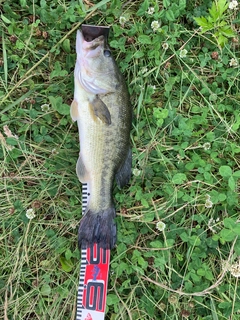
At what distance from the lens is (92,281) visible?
2.50 meters

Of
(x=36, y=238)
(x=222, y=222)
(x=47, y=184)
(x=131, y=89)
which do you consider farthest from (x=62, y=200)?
(x=222, y=222)

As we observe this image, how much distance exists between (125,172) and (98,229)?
0.45 metres

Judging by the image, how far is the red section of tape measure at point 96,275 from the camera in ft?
8.13

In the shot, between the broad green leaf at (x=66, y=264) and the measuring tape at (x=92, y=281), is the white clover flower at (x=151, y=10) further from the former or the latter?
the broad green leaf at (x=66, y=264)

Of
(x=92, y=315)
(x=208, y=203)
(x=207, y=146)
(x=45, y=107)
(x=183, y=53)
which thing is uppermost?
(x=183, y=53)

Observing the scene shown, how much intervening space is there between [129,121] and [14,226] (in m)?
1.18

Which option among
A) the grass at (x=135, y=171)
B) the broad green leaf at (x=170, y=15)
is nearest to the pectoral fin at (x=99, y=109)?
the grass at (x=135, y=171)

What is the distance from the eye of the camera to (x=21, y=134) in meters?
2.65

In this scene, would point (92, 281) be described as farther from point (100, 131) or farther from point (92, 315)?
point (100, 131)

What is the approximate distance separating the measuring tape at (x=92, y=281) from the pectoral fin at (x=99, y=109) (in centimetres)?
54

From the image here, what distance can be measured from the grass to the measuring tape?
0.24 ft

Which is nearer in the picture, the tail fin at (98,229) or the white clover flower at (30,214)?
the tail fin at (98,229)

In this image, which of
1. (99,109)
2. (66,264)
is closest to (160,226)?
(66,264)

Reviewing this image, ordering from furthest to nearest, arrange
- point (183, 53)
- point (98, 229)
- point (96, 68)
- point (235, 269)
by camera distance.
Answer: point (183, 53) < point (235, 269) < point (98, 229) < point (96, 68)
